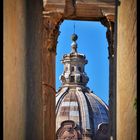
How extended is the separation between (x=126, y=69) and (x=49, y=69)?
948cm

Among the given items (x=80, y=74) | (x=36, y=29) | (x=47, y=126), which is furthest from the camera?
(x=80, y=74)

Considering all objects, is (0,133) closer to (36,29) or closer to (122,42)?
(122,42)

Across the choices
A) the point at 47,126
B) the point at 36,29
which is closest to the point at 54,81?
the point at 47,126

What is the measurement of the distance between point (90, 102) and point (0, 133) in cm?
6550

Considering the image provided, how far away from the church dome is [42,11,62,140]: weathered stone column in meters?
38.1

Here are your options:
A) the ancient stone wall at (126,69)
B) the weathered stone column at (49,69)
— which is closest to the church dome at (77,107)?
the weathered stone column at (49,69)

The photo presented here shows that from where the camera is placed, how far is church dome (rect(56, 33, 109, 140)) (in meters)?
57.1

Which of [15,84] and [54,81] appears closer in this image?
[15,84]

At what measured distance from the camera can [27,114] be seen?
641 centimetres

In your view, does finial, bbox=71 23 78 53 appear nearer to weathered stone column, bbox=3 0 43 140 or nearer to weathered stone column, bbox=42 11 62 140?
weathered stone column, bbox=42 11 62 140

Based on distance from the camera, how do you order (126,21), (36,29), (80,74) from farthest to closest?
(80,74), (36,29), (126,21)

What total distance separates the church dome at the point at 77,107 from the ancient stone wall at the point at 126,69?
47.6 m

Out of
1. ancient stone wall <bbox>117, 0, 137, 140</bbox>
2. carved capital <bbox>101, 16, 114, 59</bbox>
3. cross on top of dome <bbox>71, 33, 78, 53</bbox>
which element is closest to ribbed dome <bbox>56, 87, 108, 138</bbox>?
cross on top of dome <bbox>71, 33, 78, 53</bbox>

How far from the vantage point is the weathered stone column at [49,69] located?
15.0m
